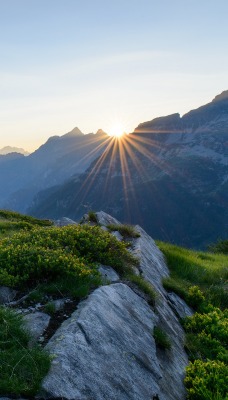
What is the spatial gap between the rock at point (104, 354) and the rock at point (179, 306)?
2929 mm

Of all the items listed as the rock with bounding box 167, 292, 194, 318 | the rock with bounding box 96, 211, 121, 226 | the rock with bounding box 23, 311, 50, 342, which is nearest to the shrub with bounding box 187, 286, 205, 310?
the rock with bounding box 167, 292, 194, 318

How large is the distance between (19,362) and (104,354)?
172 centimetres

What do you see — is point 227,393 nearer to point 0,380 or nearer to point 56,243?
point 0,380

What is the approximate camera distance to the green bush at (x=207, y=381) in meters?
7.97

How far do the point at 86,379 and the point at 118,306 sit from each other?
9.52 ft

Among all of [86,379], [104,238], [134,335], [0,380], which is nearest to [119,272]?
[104,238]

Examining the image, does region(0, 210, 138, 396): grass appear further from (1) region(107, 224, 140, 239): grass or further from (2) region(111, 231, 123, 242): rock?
(1) region(107, 224, 140, 239): grass

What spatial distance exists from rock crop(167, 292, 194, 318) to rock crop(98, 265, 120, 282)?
228cm

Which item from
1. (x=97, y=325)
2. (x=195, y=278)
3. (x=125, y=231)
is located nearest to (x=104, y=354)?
(x=97, y=325)

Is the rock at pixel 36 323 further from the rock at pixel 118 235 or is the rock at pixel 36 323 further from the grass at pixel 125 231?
the grass at pixel 125 231

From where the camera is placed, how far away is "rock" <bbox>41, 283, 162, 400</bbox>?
646cm

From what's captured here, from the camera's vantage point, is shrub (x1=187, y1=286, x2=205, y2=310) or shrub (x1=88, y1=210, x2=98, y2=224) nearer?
shrub (x1=187, y1=286, x2=205, y2=310)

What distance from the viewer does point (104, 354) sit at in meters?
7.45

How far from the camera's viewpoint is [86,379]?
21.7ft
